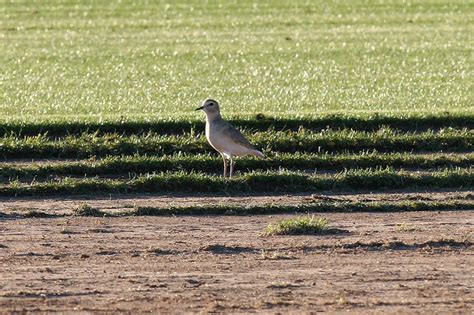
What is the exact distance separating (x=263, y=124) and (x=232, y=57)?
832 centimetres

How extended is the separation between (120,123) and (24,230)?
5422mm

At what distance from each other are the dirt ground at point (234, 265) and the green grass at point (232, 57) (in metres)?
5.85

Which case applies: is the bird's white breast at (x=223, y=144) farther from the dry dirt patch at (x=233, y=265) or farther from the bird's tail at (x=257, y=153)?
the dry dirt patch at (x=233, y=265)

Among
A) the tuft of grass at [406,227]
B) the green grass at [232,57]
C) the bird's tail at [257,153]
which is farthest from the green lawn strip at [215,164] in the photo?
the tuft of grass at [406,227]

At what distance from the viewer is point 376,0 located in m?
35.3

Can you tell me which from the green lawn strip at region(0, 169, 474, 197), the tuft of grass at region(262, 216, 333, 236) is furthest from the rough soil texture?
the tuft of grass at region(262, 216, 333, 236)

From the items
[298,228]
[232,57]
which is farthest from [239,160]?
[232,57]

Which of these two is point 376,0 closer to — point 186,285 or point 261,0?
point 261,0

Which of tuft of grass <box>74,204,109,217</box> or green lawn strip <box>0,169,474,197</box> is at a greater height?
green lawn strip <box>0,169,474,197</box>

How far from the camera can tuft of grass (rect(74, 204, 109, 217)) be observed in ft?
45.7

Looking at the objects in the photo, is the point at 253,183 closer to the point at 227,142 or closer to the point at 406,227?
the point at 227,142

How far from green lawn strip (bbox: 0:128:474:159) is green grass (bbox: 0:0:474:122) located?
1.39 meters

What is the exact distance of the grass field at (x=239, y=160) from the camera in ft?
36.7

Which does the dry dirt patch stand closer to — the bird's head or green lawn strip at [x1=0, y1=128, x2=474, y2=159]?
the bird's head
